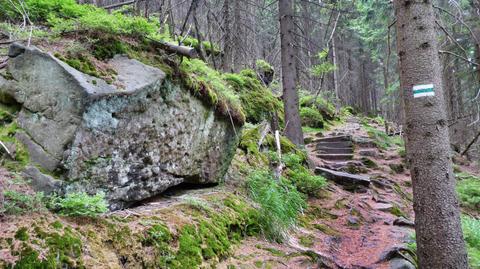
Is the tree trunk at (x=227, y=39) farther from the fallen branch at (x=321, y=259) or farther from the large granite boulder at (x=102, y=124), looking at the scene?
the fallen branch at (x=321, y=259)

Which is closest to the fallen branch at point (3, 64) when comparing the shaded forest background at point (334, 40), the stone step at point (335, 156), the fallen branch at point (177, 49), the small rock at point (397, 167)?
the fallen branch at point (177, 49)

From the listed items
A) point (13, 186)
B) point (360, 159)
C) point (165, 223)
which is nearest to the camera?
point (13, 186)

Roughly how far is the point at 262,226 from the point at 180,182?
Result: 1465 mm

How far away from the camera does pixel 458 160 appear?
1823 centimetres

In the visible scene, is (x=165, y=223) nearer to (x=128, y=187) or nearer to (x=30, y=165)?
(x=128, y=187)

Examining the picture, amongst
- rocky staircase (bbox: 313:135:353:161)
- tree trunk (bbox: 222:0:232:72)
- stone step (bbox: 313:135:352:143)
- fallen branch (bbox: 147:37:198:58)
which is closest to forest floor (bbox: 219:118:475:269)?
rocky staircase (bbox: 313:135:353:161)

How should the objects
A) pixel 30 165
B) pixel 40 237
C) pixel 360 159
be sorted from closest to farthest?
pixel 40 237
pixel 30 165
pixel 360 159

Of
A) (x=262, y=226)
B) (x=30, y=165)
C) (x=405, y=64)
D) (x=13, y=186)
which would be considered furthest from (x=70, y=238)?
(x=405, y=64)

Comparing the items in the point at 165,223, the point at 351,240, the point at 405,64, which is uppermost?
the point at 405,64

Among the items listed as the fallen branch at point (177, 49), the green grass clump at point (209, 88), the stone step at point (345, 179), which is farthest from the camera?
the stone step at point (345, 179)

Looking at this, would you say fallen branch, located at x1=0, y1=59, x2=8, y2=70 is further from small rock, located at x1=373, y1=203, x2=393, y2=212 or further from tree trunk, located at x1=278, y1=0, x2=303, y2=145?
tree trunk, located at x1=278, y1=0, x2=303, y2=145

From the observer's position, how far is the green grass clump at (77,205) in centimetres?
298

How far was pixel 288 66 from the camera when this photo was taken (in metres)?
11.8

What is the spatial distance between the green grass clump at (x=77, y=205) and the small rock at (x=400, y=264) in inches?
158
